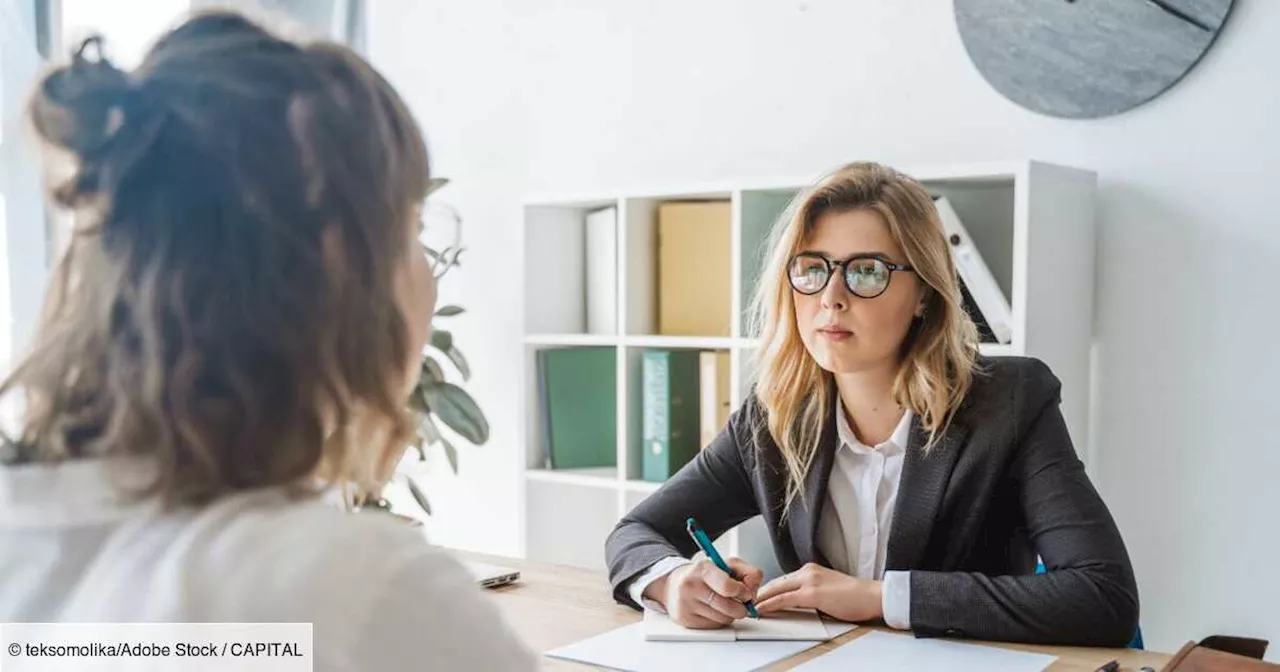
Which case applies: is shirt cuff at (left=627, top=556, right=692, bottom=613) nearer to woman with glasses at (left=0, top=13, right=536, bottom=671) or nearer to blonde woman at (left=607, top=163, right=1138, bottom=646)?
blonde woman at (left=607, top=163, right=1138, bottom=646)

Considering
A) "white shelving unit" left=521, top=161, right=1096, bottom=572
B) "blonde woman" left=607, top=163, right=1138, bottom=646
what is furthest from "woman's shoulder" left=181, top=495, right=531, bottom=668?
"white shelving unit" left=521, top=161, right=1096, bottom=572

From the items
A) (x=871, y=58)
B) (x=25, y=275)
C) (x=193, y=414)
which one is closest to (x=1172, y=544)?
(x=871, y=58)

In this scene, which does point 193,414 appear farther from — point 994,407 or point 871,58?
point 871,58

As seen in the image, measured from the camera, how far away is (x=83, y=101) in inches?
24.2

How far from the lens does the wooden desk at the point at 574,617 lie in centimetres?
120

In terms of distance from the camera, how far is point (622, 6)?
2719 mm

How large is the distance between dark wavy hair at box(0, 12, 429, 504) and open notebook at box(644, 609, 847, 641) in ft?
2.42

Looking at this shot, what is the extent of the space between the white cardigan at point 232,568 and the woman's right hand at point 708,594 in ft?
2.38

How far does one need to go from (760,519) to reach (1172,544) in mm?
849

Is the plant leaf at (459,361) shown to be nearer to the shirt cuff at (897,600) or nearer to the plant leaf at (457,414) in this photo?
the plant leaf at (457,414)

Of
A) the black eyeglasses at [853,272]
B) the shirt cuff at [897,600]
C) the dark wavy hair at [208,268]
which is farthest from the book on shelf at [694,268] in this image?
the dark wavy hair at [208,268]

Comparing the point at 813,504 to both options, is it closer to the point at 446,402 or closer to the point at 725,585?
the point at 725,585

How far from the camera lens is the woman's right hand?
132cm

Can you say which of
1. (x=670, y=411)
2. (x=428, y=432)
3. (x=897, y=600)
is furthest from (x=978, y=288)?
(x=428, y=432)
